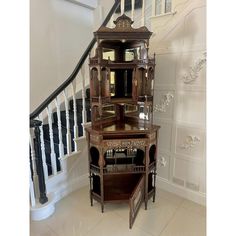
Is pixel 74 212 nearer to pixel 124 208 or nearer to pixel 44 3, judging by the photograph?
pixel 124 208

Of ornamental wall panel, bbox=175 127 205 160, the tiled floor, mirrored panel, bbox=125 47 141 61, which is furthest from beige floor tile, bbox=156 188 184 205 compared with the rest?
mirrored panel, bbox=125 47 141 61

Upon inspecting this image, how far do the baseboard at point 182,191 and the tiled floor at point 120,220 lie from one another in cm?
5

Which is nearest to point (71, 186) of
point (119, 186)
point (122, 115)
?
point (119, 186)

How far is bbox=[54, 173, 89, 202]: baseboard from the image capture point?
2.23 meters

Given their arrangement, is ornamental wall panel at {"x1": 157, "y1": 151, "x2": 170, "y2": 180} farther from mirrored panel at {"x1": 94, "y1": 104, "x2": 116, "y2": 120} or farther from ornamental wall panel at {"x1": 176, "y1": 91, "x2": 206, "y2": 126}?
mirrored panel at {"x1": 94, "y1": 104, "x2": 116, "y2": 120}

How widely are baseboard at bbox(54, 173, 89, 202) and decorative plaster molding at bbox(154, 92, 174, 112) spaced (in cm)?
127

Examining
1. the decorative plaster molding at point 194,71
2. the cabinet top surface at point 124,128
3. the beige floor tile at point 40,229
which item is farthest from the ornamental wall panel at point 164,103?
the beige floor tile at point 40,229

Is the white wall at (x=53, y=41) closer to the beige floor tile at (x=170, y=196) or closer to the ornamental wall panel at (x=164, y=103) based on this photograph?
the ornamental wall panel at (x=164, y=103)

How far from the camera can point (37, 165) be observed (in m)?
1.88

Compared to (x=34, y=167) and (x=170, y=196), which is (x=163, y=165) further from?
(x=34, y=167)

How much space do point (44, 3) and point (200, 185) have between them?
10.4ft

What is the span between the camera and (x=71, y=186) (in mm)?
2396
